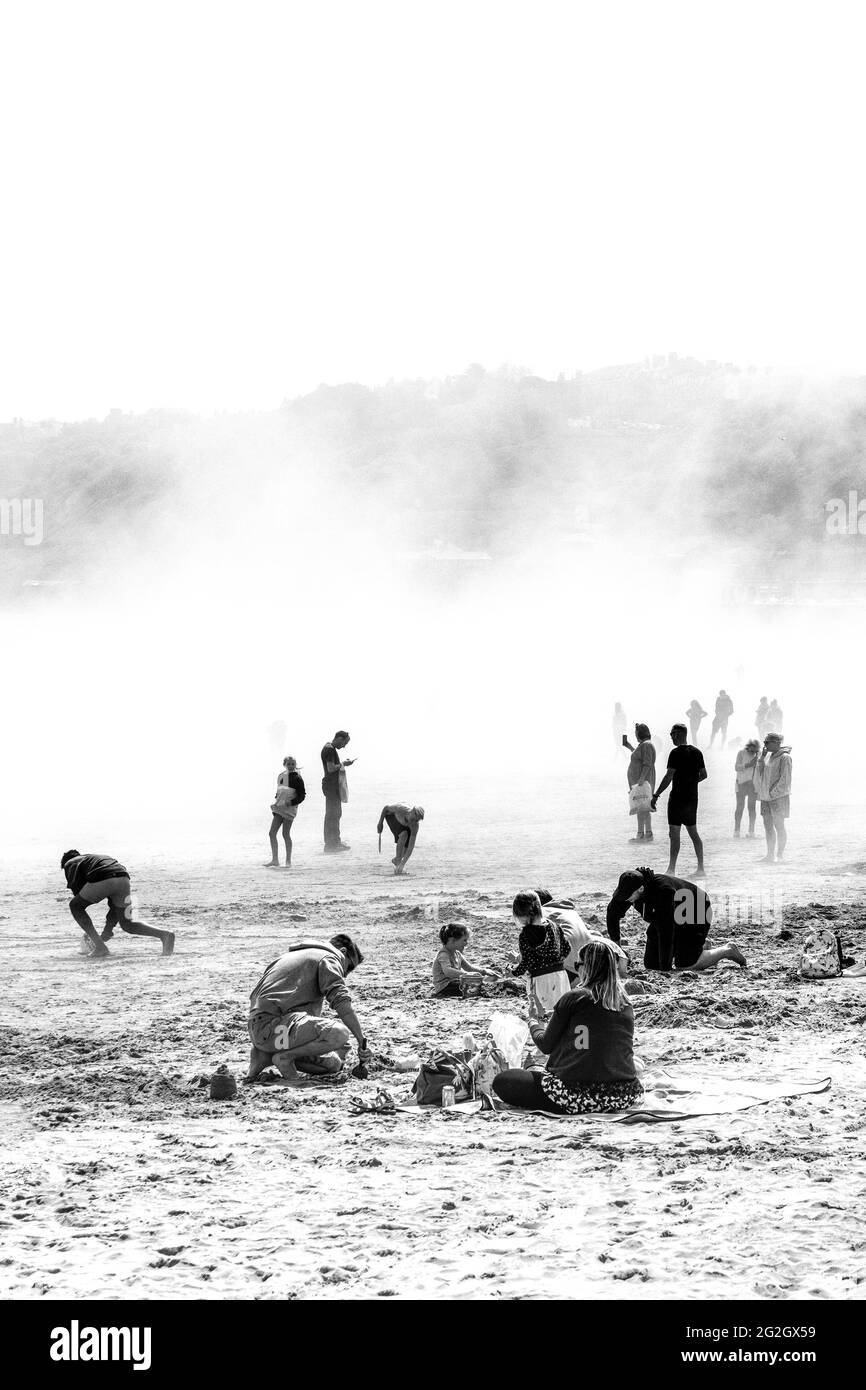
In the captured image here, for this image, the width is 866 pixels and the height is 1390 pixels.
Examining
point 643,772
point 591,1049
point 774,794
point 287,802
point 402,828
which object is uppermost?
point 643,772

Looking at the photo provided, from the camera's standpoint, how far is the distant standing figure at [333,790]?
15.4 metres

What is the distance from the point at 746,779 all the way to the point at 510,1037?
8995mm

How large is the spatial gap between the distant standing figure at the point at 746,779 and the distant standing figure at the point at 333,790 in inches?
158

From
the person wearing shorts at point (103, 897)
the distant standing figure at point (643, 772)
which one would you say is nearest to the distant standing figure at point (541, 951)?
the person wearing shorts at point (103, 897)

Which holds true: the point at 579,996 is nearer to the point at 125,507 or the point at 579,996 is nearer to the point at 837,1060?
the point at 837,1060

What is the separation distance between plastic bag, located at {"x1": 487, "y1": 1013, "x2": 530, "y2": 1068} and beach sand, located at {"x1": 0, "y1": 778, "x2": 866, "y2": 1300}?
0.49 meters

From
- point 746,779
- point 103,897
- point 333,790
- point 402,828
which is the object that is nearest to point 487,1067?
point 103,897

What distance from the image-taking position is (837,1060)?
7176 millimetres

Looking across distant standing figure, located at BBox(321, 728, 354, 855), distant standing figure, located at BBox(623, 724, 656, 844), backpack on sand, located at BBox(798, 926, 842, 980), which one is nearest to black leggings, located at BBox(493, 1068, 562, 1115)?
backpack on sand, located at BBox(798, 926, 842, 980)

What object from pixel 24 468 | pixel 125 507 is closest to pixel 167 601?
pixel 125 507

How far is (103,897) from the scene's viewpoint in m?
10.4

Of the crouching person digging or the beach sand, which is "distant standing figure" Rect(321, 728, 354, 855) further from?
the crouching person digging

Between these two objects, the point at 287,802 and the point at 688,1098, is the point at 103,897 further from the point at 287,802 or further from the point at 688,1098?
the point at 688,1098
